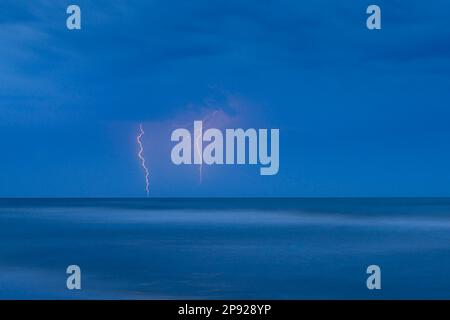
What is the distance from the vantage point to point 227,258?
30.7 feet

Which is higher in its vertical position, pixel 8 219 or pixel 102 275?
pixel 8 219

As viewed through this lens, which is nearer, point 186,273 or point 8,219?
point 186,273

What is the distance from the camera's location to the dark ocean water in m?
6.56

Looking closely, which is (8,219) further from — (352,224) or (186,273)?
(186,273)

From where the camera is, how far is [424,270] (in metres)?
7.85

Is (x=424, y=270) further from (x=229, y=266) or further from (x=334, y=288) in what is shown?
(x=229, y=266)

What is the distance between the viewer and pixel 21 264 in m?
8.24

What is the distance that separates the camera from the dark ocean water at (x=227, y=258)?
6.56m
